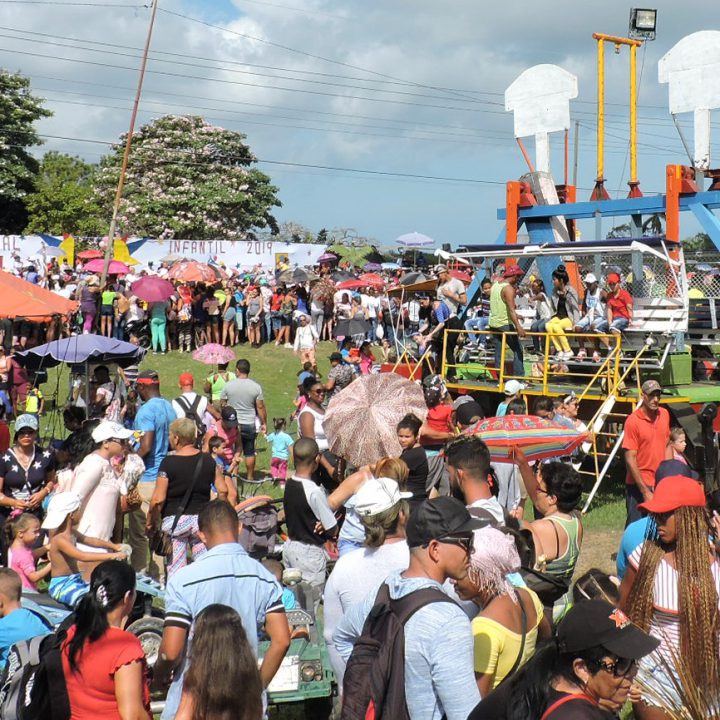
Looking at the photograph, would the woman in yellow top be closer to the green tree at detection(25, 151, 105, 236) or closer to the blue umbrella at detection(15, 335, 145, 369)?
the blue umbrella at detection(15, 335, 145, 369)

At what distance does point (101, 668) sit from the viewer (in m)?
4.27

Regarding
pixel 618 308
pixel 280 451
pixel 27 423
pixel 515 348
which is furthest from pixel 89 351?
pixel 618 308

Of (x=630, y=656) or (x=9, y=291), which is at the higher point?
(x=9, y=291)

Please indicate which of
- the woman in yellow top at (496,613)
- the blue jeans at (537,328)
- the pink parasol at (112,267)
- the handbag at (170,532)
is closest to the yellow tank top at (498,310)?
the blue jeans at (537,328)

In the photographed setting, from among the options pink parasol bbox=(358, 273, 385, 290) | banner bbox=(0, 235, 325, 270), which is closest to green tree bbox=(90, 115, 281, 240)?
banner bbox=(0, 235, 325, 270)

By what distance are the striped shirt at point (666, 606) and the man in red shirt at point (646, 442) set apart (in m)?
5.05

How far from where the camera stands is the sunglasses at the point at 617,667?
332cm

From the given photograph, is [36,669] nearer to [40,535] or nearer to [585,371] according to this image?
[40,535]

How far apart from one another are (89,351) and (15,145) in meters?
38.2

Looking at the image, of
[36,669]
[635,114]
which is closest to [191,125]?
[635,114]

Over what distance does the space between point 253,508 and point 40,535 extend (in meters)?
1.69

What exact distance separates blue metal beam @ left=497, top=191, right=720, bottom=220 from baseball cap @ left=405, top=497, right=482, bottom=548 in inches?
451

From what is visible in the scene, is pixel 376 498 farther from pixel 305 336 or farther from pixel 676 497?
pixel 305 336

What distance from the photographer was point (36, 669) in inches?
175
